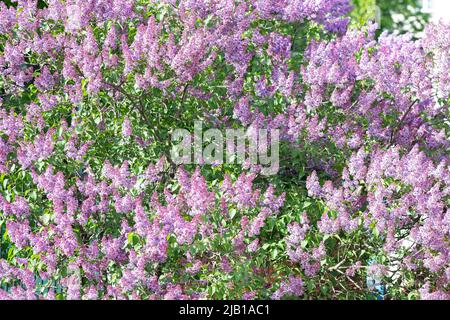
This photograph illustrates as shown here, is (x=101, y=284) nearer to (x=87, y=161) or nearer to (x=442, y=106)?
(x=87, y=161)

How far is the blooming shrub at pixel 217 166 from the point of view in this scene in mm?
4891

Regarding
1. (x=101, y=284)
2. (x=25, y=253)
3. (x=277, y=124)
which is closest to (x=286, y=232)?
(x=277, y=124)

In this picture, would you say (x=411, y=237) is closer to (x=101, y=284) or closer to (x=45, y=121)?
(x=101, y=284)

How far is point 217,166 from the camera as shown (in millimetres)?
5539

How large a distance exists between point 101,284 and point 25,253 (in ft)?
2.52

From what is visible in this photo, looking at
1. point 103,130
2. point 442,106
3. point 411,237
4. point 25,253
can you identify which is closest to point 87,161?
point 103,130

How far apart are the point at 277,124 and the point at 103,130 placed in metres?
1.07

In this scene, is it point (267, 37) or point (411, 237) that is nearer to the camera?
point (411, 237)

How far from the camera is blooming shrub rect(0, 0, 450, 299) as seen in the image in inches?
193

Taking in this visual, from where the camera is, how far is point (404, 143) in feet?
19.3
